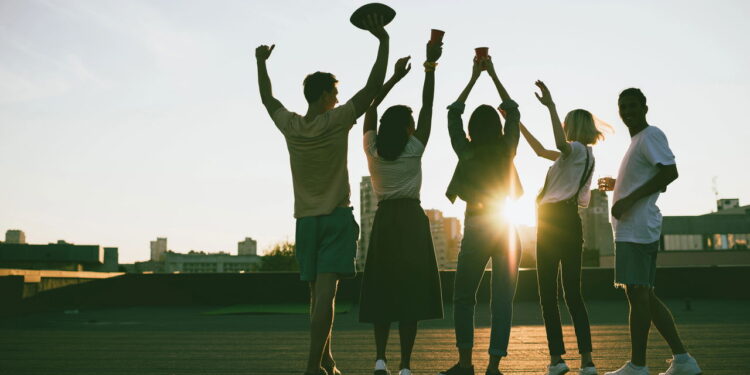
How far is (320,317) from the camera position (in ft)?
12.4

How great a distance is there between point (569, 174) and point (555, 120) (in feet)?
1.20

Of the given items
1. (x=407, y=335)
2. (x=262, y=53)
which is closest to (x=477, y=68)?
(x=262, y=53)

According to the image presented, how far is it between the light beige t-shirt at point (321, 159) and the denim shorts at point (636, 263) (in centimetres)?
176

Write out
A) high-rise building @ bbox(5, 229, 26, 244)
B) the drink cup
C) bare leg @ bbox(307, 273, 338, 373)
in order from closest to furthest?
bare leg @ bbox(307, 273, 338, 373)
the drink cup
high-rise building @ bbox(5, 229, 26, 244)

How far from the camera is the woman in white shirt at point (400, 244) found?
402cm

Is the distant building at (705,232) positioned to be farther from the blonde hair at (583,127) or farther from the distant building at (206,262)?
the distant building at (206,262)

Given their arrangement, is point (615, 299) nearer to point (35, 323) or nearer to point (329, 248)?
point (35, 323)

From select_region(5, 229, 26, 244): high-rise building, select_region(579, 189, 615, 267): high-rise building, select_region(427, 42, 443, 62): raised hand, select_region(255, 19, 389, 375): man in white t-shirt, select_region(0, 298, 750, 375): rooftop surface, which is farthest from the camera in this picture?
select_region(5, 229, 26, 244): high-rise building

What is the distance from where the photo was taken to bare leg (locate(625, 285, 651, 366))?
4.05 metres

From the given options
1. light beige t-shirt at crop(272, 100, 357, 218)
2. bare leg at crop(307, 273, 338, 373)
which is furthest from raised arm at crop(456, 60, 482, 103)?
bare leg at crop(307, 273, 338, 373)

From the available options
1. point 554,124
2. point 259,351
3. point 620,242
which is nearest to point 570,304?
point 620,242

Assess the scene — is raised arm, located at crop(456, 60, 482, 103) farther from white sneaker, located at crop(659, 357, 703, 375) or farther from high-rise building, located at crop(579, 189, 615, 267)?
high-rise building, located at crop(579, 189, 615, 267)

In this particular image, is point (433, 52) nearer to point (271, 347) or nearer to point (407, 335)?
point (407, 335)

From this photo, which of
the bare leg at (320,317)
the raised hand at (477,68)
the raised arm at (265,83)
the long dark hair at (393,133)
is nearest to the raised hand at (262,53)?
the raised arm at (265,83)
